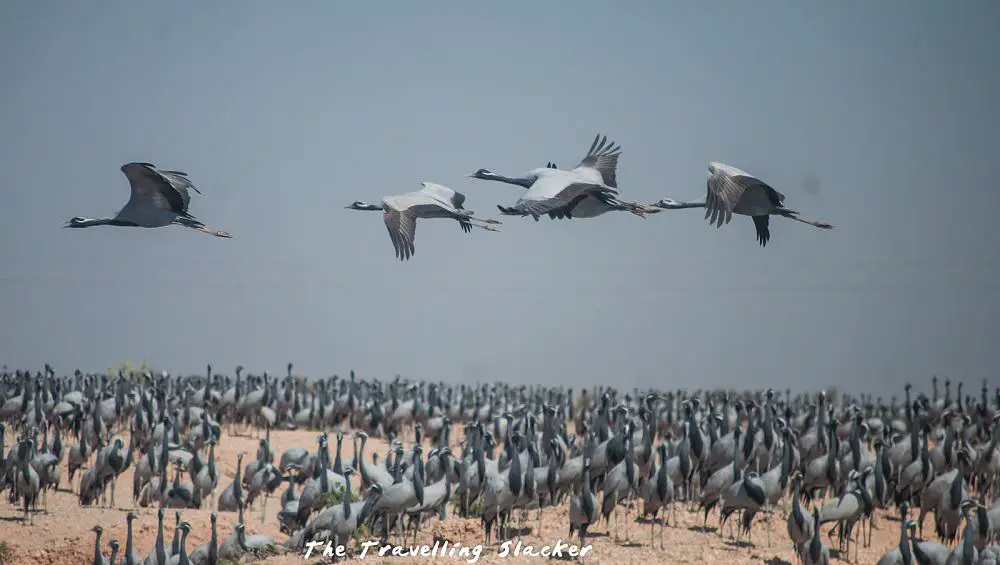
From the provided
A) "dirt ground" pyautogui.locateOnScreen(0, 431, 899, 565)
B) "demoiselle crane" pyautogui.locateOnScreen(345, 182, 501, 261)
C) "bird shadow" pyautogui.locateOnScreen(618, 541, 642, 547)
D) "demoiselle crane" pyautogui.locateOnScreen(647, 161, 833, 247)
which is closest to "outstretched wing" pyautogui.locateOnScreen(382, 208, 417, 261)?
"demoiselle crane" pyautogui.locateOnScreen(345, 182, 501, 261)

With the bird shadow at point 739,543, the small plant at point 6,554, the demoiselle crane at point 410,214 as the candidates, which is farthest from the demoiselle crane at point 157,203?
the bird shadow at point 739,543

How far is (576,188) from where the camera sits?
40.1 feet

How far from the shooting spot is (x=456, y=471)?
21109 mm

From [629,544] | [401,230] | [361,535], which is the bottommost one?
[361,535]

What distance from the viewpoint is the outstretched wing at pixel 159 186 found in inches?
540

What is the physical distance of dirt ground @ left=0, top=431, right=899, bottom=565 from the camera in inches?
696

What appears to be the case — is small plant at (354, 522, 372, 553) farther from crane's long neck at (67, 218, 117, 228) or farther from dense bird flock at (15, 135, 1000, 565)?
crane's long neck at (67, 218, 117, 228)

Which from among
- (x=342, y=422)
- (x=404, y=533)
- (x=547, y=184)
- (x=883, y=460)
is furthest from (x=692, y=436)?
(x=342, y=422)

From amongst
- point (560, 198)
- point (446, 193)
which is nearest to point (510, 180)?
point (446, 193)

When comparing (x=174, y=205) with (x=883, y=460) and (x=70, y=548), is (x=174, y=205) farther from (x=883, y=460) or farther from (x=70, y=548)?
(x=883, y=460)

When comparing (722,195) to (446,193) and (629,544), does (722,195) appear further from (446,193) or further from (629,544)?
(629,544)

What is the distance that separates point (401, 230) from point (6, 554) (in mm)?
10172

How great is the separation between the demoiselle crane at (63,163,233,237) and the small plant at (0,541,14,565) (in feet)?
22.5

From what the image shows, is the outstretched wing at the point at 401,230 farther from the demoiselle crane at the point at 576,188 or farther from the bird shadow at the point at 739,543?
the bird shadow at the point at 739,543
